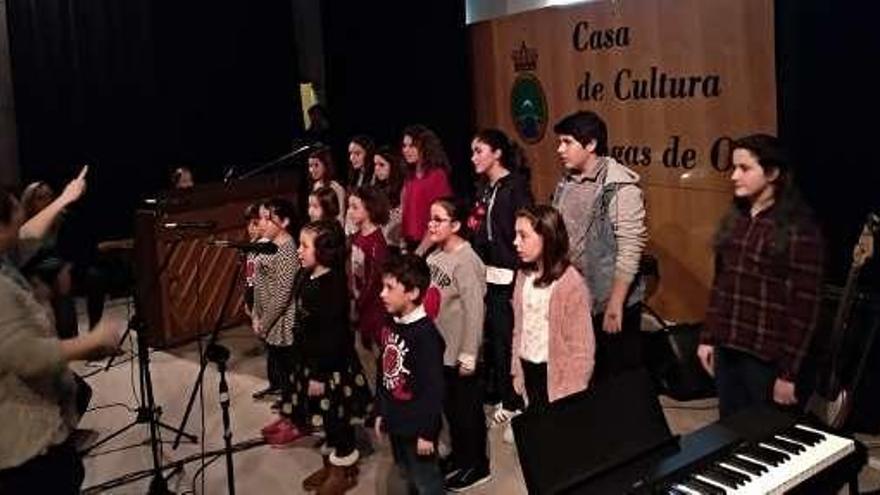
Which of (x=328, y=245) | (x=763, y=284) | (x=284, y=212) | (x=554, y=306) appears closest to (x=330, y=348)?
(x=328, y=245)

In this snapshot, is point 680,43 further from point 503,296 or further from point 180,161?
point 180,161

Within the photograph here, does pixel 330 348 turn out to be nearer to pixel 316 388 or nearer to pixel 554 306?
pixel 316 388

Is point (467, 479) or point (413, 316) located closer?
point (413, 316)

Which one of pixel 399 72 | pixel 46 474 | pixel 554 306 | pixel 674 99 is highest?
pixel 399 72

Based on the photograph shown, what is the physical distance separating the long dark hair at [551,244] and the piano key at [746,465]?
120cm

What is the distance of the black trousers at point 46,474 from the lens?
2414 mm

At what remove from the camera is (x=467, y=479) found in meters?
3.73

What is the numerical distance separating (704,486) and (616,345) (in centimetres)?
188

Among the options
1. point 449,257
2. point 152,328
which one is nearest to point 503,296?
point 449,257

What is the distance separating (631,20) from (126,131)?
184 inches

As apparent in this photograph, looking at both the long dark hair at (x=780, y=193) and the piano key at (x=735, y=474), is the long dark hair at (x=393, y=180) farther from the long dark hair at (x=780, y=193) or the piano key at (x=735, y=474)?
the piano key at (x=735, y=474)

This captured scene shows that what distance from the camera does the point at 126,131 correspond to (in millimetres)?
7926

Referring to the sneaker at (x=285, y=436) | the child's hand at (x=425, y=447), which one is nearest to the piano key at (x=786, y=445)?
the child's hand at (x=425, y=447)

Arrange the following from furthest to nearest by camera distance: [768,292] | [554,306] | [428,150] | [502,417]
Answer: [428,150] < [502,417] < [554,306] < [768,292]
